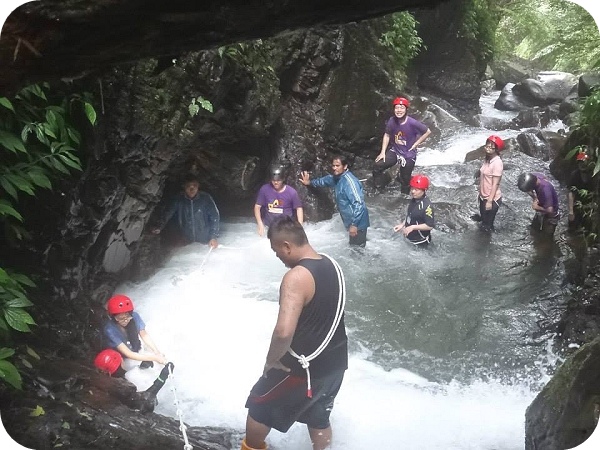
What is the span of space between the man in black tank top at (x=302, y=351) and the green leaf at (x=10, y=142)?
2.84ft

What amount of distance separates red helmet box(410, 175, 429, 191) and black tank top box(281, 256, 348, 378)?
0.52 m

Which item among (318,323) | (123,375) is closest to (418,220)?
(318,323)

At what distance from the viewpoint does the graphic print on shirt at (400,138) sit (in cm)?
213

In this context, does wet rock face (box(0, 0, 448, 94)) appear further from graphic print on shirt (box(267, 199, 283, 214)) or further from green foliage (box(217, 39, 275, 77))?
green foliage (box(217, 39, 275, 77))

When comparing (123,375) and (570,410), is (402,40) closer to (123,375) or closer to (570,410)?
(570,410)

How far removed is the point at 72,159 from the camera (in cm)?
190

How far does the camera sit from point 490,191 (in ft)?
6.63

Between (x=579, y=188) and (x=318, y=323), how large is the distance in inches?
42.4

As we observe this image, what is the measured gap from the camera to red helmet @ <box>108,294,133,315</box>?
1.82m

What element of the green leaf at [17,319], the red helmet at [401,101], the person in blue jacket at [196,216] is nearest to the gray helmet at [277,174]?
the person in blue jacket at [196,216]

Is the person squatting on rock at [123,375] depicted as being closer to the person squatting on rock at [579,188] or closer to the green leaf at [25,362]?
the green leaf at [25,362]

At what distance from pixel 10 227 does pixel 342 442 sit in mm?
1306

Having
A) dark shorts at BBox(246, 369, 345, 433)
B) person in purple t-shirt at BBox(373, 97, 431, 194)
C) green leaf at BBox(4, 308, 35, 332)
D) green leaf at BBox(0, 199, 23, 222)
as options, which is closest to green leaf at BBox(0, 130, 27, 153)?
green leaf at BBox(0, 199, 23, 222)

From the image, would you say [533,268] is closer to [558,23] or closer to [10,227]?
[558,23]
